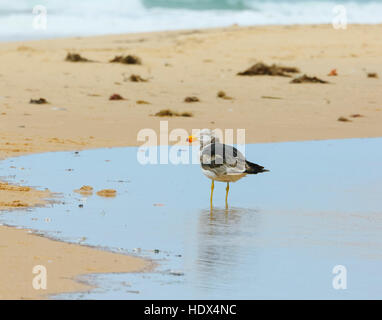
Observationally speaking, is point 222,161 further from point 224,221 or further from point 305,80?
point 305,80

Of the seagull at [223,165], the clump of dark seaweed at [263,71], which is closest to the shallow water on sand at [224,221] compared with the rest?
the seagull at [223,165]

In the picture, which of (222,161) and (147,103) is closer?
(222,161)

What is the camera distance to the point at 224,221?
26.4 ft

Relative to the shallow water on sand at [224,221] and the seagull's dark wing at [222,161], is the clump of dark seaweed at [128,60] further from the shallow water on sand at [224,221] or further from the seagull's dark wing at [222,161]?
the seagull's dark wing at [222,161]

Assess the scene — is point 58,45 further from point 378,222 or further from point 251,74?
point 378,222

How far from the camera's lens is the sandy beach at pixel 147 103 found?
654cm

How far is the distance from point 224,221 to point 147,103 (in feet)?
30.1

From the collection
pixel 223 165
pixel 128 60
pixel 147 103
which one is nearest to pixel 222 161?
pixel 223 165

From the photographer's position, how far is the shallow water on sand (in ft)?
19.2

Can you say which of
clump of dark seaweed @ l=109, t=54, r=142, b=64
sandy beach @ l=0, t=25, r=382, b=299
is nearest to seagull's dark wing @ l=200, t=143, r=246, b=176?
sandy beach @ l=0, t=25, r=382, b=299

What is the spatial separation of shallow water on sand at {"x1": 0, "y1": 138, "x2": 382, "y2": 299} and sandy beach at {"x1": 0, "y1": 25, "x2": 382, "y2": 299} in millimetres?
360

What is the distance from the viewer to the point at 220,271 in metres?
6.15

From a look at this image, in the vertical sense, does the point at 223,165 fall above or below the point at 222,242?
above
